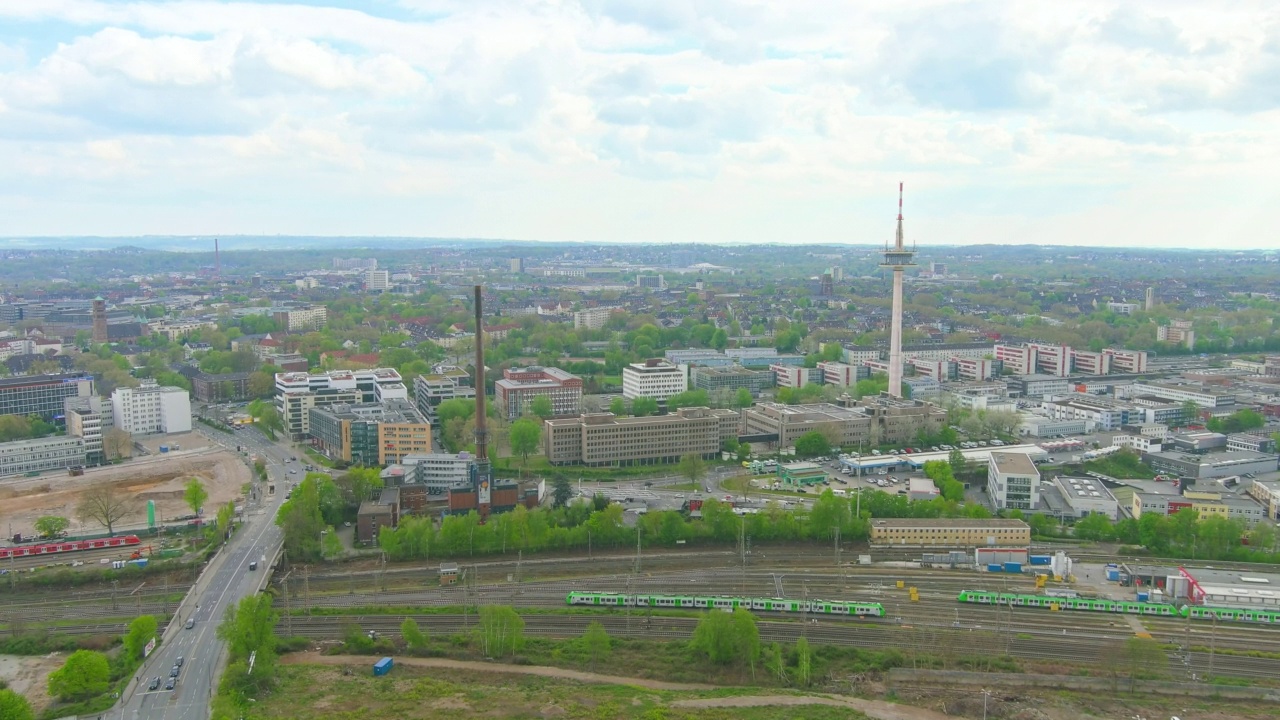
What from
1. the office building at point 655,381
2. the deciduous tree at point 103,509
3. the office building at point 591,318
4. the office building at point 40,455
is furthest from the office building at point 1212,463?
the office building at point 591,318

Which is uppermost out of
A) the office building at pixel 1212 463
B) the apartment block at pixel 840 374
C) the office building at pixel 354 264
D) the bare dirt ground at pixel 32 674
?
the office building at pixel 354 264

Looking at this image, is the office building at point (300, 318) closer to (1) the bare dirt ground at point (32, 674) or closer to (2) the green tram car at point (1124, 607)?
(1) the bare dirt ground at point (32, 674)

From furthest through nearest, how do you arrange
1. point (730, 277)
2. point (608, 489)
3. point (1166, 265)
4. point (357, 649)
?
point (1166, 265), point (730, 277), point (608, 489), point (357, 649)

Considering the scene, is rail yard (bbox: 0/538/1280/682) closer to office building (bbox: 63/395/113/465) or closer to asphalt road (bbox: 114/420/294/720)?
asphalt road (bbox: 114/420/294/720)

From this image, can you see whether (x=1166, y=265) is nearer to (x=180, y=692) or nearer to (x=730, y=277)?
(x=730, y=277)

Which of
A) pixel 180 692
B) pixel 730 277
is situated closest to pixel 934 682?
pixel 180 692
